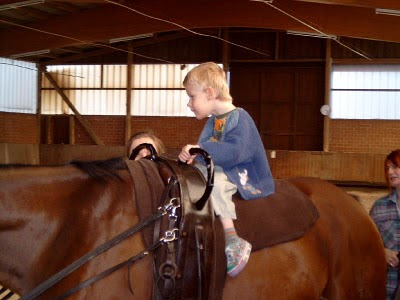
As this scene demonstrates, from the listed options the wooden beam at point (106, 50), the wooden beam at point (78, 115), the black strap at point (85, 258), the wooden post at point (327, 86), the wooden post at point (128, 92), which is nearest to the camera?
the black strap at point (85, 258)

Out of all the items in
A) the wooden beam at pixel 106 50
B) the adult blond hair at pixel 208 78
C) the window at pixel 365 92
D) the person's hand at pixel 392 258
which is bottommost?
the person's hand at pixel 392 258

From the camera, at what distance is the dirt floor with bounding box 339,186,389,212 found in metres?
10.7

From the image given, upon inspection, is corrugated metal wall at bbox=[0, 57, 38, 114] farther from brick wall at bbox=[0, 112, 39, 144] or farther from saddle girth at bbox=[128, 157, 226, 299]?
saddle girth at bbox=[128, 157, 226, 299]

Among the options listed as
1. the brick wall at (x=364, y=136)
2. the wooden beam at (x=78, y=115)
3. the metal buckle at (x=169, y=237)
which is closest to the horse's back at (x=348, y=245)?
the metal buckle at (x=169, y=237)

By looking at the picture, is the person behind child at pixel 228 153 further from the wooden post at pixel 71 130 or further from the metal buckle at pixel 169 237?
the wooden post at pixel 71 130

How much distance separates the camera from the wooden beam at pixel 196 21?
484 inches

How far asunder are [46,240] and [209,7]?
39.9 ft

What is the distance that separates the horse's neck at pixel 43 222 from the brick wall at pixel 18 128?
15.9m

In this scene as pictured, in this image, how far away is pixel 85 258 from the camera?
1955mm

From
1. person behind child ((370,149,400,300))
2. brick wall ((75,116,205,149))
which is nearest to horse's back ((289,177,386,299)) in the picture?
person behind child ((370,149,400,300))

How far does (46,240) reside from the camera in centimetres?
200

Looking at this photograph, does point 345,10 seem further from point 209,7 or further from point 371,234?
point 371,234

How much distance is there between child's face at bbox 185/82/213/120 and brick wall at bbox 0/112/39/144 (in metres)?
15.7

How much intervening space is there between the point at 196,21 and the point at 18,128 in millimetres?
7580
